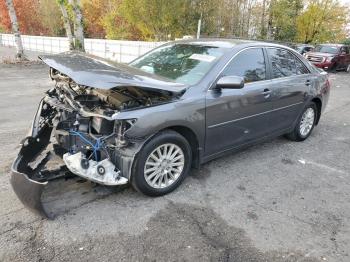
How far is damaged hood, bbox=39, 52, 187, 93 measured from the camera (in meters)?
3.16

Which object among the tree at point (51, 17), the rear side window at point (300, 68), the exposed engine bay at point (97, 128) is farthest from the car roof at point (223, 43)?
the tree at point (51, 17)

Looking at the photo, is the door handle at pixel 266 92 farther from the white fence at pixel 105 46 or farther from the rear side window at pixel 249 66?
the white fence at pixel 105 46

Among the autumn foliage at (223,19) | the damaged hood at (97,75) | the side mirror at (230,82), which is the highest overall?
the autumn foliage at (223,19)

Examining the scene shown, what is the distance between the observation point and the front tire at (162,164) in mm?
3549

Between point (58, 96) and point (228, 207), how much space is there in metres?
2.37

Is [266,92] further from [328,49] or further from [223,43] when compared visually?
[328,49]

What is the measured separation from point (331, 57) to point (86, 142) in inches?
722

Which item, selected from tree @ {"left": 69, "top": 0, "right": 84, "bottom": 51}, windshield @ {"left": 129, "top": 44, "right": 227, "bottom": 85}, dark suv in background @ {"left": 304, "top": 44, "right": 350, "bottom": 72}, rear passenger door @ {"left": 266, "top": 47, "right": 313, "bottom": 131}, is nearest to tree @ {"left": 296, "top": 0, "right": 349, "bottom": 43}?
dark suv in background @ {"left": 304, "top": 44, "right": 350, "bottom": 72}

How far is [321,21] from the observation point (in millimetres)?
29422

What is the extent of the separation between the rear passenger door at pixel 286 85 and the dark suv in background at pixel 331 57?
47.2 feet

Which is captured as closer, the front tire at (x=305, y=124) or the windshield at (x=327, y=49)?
the front tire at (x=305, y=124)

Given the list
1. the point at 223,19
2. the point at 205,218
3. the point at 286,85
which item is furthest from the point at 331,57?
the point at 205,218

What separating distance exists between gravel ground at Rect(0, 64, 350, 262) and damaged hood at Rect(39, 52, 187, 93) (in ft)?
4.12

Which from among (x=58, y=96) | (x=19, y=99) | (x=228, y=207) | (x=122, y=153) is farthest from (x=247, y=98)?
(x=19, y=99)
